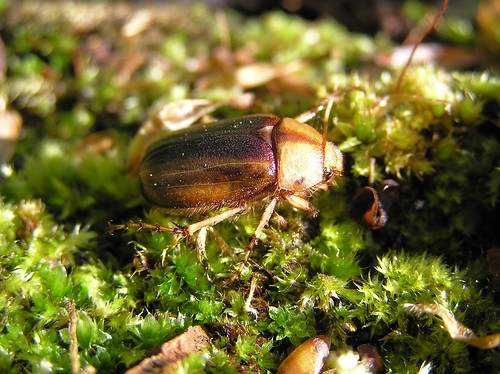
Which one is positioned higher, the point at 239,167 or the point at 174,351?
the point at 239,167

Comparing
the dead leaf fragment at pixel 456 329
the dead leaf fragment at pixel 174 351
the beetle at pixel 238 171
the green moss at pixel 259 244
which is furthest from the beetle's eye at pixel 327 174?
the dead leaf fragment at pixel 174 351

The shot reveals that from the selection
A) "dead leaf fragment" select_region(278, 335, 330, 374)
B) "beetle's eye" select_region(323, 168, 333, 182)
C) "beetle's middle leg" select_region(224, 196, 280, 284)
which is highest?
"beetle's eye" select_region(323, 168, 333, 182)

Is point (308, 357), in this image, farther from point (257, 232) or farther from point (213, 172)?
point (213, 172)

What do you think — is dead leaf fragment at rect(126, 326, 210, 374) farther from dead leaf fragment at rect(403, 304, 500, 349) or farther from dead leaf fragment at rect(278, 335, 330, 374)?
dead leaf fragment at rect(403, 304, 500, 349)

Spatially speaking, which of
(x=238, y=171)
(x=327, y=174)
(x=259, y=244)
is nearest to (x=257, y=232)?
(x=259, y=244)

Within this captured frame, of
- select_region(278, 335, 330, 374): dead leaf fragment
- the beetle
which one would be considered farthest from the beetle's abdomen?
select_region(278, 335, 330, 374): dead leaf fragment
